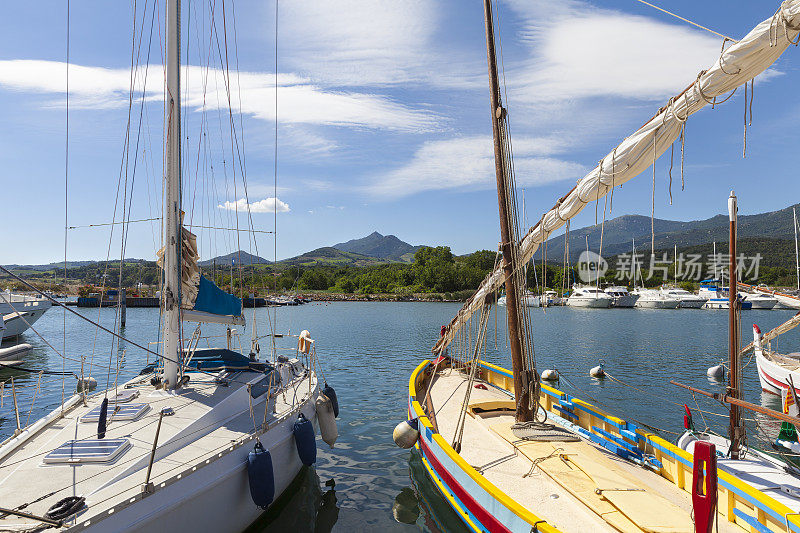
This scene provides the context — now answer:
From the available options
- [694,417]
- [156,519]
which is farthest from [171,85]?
[694,417]

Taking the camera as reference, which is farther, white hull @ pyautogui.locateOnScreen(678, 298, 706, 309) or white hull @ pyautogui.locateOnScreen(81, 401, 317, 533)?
white hull @ pyautogui.locateOnScreen(678, 298, 706, 309)

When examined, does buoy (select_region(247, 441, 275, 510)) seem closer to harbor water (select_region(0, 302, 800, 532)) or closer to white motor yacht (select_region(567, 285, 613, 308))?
harbor water (select_region(0, 302, 800, 532))

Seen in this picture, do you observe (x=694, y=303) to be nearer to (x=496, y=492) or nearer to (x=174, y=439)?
(x=496, y=492)

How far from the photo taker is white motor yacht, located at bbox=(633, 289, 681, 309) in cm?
8725

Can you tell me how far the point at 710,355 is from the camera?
31.2 meters

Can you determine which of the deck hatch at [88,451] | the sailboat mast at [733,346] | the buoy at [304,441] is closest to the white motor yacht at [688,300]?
the sailboat mast at [733,346]

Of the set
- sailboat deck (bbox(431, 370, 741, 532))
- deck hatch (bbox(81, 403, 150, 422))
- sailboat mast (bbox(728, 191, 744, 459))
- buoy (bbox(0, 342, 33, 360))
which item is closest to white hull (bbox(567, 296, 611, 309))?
sailboat mast (bbox(728, 191, 744, 459))

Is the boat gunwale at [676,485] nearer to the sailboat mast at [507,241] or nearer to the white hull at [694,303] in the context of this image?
the sailboat mast at [507,241]

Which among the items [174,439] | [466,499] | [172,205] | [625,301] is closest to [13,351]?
[172,205]

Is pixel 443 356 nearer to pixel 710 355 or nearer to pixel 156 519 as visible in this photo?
pixel 156 519

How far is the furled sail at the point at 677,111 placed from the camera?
15.9 ft

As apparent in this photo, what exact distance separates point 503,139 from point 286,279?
148 metres

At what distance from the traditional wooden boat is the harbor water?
1757 mm

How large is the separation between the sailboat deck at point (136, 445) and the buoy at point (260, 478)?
1.43ft
